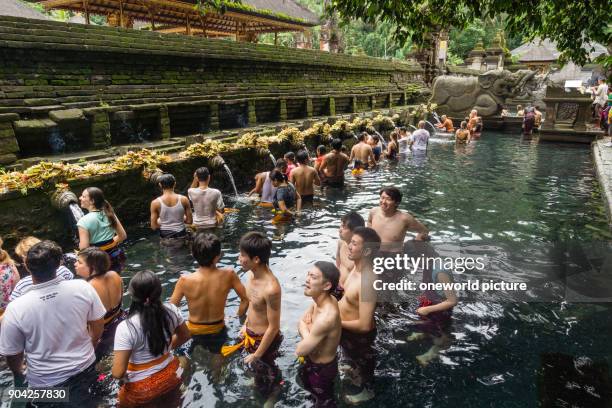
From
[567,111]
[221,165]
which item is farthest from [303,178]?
[567,111]

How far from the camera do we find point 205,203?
7.19m

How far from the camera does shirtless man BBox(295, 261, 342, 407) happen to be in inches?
132

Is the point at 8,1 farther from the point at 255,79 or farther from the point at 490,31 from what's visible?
the point at 490,31

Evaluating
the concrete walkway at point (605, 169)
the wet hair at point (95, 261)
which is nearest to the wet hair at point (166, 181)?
the wet hair at point (95, 261)

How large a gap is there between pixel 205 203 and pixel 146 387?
422 centimetres

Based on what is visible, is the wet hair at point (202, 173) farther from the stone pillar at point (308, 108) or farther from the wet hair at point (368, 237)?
the stone pillar at point (308, 108)

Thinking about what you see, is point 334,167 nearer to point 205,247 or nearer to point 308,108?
point 205,247

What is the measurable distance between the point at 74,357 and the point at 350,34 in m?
50.6

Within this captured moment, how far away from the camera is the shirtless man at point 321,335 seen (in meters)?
3.36

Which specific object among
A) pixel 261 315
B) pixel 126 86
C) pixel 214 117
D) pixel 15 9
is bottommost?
pixel 261 315

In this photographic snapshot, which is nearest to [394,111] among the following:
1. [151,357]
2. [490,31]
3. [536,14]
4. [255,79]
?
[255,79]

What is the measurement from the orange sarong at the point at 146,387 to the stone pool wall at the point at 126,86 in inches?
253

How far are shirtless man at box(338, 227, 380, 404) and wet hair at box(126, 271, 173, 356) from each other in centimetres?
173

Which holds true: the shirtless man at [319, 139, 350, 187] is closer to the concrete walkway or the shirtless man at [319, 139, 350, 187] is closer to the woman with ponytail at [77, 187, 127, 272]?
the concrete walkway
